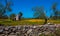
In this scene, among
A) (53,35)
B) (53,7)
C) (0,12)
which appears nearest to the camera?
(53,35)

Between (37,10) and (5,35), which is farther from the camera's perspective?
(37,10)

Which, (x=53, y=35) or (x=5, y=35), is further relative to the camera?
(x=5, y=35)

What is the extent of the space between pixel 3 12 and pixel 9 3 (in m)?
2.02

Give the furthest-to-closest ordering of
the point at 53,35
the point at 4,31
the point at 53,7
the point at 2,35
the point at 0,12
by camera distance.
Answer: the point at 53,7 → the point at 0,12 → the point at 4,31 → the point at 2,35 → the point at 53,35

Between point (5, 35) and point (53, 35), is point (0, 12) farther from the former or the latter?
point (53, 35)

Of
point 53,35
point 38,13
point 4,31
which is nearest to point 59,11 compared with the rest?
Answer: point 38,13

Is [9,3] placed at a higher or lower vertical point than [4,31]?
higher

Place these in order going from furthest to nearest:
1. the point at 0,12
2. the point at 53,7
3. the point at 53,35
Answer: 1. the point at 53,7
2. the point at 0,12
3. the point at 53,35

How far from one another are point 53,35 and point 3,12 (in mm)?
26460

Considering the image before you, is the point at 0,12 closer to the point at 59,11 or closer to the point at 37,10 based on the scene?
the point at 37,10

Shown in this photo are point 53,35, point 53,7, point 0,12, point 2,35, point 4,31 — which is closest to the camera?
point 53,35

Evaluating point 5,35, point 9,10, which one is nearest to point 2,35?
point 5,35

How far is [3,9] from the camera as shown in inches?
1321

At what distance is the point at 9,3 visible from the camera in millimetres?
34531
